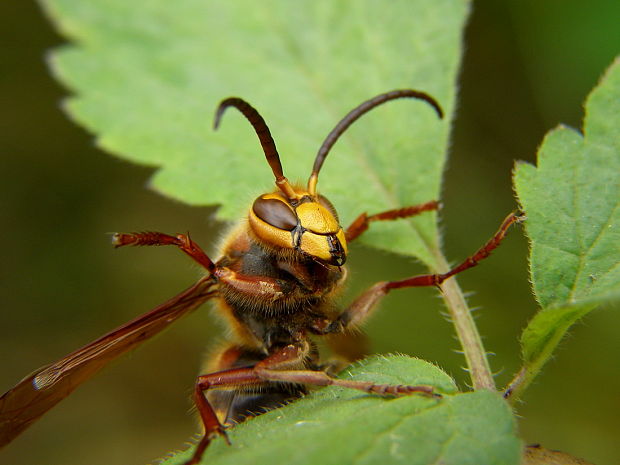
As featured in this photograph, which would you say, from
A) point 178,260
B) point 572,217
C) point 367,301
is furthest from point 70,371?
point 178,260

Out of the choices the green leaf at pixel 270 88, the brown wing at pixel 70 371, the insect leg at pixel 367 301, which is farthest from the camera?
the green leaf at pixel 270 88

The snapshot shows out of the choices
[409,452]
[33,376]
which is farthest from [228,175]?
[409,452]

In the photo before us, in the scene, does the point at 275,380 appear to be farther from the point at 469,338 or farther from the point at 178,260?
the point at 178,260

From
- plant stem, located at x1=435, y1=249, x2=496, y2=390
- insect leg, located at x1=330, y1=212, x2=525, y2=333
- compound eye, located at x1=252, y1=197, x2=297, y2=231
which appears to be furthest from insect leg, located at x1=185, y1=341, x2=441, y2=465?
compound eye, located at x1=252, y1=197, x2=297, y2=231

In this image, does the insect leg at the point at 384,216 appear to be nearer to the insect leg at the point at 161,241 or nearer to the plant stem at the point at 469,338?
the plant stem at the point at 469,338

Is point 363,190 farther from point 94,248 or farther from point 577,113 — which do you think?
point 94,248

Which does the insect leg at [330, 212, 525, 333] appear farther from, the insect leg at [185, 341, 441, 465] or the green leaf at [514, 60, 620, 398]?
the green leaf at [514, 60, 620, 398]

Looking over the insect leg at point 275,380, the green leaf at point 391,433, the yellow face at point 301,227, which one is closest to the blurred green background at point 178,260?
the insect leg at point 275,380

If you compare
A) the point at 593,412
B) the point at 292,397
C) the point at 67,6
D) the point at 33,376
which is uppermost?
the point at 67,6
